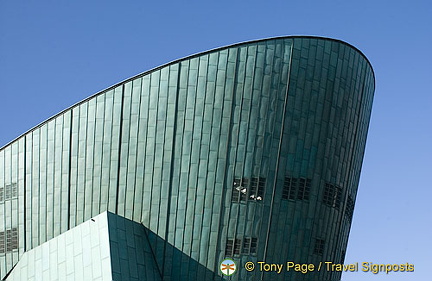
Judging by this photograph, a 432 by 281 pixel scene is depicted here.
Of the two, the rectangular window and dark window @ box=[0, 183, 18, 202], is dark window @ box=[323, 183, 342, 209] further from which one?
dark window @ box=[0, 183, 18, 202]

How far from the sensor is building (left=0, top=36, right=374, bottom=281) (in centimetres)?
4069

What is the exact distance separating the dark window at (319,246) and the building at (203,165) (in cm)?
10

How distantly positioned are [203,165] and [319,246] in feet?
30.9

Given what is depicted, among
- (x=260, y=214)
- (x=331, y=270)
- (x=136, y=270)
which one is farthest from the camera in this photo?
(x=331, y=270)

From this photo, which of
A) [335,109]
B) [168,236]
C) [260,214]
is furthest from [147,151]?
[335,109]

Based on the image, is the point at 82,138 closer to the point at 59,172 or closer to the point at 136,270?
the point at 59,172

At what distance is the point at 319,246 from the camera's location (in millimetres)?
42969

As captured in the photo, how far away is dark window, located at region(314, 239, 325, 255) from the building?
10 centimetres

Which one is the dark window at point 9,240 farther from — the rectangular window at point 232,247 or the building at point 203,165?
the rectangular window at point 232,247

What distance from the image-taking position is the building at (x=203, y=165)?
4069cm

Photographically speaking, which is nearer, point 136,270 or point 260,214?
point 136,270

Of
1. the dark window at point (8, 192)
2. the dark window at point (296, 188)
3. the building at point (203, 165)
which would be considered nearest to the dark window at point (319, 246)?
the building at point (203, 165)

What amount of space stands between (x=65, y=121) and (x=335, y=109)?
17.6m

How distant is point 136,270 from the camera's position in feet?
126
